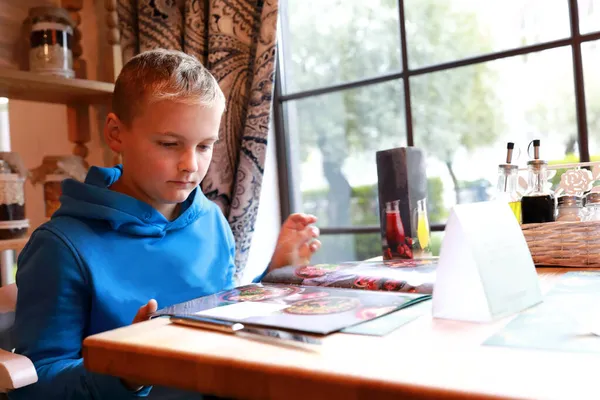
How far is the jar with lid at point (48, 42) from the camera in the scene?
5.29 feet

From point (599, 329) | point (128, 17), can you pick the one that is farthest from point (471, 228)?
point (128, 17)

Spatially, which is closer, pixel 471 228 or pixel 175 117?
pixel 471 228

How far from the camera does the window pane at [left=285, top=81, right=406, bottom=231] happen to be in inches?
67.5

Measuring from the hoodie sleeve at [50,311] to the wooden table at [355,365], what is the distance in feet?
1.09

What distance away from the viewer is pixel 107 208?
107 cm

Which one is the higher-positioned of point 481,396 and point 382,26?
point 382,26

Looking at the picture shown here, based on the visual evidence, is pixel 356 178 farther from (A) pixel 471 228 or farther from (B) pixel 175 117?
(A) pixel 471 228

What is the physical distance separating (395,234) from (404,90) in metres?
0.68

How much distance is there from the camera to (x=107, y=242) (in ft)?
3.53

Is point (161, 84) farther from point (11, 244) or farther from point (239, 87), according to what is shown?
point (11, 244)

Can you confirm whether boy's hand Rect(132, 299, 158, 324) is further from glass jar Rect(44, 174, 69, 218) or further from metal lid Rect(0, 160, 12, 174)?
glass jar Rect(44, 174, 69, 218)

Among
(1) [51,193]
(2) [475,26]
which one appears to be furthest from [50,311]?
(2) [475,26]

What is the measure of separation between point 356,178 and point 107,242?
2.94 feet

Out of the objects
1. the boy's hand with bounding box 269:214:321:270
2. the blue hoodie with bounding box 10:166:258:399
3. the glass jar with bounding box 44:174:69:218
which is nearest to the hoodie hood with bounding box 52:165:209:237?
the blue hoodie with bounding box 10:166:258:399
